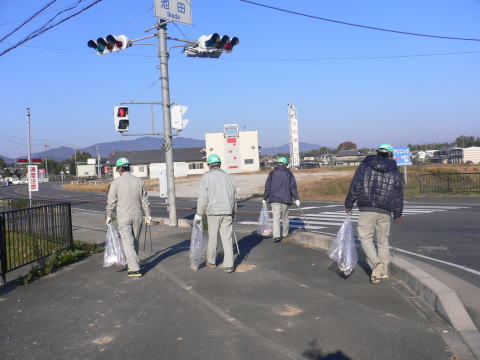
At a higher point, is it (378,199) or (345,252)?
(378,199)

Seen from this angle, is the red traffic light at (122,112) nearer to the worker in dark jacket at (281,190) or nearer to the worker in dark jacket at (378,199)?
the worker in dark jacket at (281,190)

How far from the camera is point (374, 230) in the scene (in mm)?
6457

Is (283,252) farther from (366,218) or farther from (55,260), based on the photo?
(55,260)

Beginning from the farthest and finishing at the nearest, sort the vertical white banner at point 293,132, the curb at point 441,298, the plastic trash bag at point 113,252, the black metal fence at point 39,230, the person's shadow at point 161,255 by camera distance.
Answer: the vertical white banner at point 293,132
the black metal fence at point 39,230
the person's shadow at point 161,255
the plastic trash bag at point 113,252
the curb at point 441,298

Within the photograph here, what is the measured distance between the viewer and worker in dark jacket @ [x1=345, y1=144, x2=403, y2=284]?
6.21 meters

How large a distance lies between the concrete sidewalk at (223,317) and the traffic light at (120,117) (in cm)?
600

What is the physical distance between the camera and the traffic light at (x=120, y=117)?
12.9m

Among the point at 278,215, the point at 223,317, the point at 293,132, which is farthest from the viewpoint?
the point at 293,132

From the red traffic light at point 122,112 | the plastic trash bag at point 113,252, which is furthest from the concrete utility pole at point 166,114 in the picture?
the plastic trash bag at point 113,252

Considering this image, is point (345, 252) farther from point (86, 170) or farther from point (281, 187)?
point (86, 170)

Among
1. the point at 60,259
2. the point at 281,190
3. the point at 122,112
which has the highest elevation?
the point at 122,112

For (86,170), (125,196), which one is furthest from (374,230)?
(86,170)

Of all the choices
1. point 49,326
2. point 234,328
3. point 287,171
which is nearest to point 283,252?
point 287,171

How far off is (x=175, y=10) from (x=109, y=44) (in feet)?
6.98
